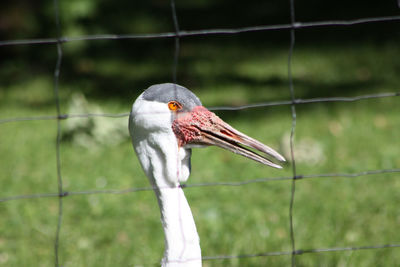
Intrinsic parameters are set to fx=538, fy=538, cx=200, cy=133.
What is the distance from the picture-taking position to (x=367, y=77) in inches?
279

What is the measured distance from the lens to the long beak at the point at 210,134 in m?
2.25

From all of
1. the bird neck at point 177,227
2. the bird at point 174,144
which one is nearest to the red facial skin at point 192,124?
the bird at point 174,144

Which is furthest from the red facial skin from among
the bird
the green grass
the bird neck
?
the green grass

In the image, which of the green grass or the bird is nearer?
the bird

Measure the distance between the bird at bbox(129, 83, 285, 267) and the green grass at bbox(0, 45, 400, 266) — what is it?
48.5 inches

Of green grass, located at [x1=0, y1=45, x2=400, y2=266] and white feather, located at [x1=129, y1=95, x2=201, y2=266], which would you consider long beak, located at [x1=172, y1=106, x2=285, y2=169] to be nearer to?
white feather, located at [x1=129, y1=95, x2=201, y2=266]

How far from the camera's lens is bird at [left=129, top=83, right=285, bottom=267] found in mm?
2219

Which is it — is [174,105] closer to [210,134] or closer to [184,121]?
[184,121]

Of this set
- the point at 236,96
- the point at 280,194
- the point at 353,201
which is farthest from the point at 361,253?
the point at 236,96

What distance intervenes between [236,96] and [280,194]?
7.81ft

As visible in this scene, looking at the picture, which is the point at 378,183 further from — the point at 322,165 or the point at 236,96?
the point at 236,96

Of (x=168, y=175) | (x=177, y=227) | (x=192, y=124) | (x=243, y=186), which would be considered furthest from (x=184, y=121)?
(x=243, y=186)

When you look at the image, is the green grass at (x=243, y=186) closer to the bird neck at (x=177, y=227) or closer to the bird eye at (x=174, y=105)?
the bird neck at (x=177, y=227)

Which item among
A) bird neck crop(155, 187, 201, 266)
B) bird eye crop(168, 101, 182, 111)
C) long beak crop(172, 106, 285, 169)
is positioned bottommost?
bird neck crop(155, 187, 201, 266)
